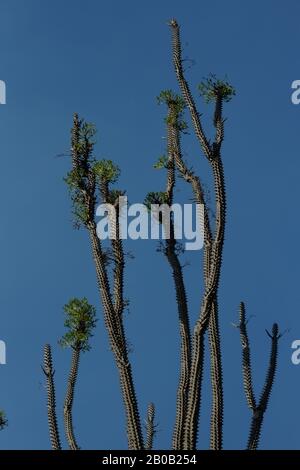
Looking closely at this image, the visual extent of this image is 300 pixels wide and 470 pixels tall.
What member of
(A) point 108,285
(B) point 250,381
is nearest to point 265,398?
(B) point 250,381

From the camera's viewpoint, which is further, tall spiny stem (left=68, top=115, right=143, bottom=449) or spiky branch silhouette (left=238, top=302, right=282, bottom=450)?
spiky branch silhouette (left=238, top=302, right=282, bottom=450)

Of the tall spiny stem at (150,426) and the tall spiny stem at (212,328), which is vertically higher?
the tall spiny stem at (212,328)

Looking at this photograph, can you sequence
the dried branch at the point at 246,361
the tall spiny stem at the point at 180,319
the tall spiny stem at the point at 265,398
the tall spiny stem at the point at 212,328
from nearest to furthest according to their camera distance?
1. the tall spiny stem at the point at 212,328
2. the tall spiny stem at the point at 180,319
3. the tall spiny stem at the point at 265,398
4. the dried branch at the point at 246,361

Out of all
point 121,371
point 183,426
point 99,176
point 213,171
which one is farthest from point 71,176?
point 183,426

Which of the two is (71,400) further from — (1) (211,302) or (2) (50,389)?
(1) (211,302)

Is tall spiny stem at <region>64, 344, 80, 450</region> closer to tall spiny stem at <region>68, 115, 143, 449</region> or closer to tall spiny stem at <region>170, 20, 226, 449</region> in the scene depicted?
tall spiny stem at <region>68, 115, 143, 449</region>

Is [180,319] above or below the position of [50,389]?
above

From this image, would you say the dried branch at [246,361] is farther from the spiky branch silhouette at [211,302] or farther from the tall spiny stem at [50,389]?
the tall spiny stem at [50,389]

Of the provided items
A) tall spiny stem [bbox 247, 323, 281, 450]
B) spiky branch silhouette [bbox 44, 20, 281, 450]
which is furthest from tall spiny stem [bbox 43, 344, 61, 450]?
tall spiny stem [bbox 247, 323, 281, 450]

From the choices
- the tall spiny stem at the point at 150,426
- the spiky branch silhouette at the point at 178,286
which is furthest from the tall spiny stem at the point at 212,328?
the tall spiny stem at the point at 150,426

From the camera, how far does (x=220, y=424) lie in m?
16.8
